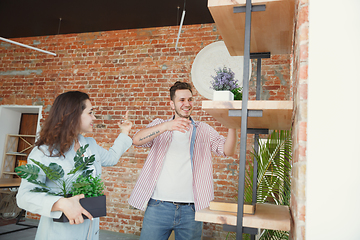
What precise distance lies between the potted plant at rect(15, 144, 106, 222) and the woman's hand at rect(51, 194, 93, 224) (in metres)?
0.03

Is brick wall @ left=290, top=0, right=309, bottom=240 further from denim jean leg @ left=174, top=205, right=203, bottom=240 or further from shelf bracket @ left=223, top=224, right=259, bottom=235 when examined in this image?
denim jean leg @ left=174, top=205, right=203, bottom=240

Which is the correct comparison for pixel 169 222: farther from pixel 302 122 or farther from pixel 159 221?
pixel 302 122

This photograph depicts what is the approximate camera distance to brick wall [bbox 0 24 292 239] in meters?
3.99

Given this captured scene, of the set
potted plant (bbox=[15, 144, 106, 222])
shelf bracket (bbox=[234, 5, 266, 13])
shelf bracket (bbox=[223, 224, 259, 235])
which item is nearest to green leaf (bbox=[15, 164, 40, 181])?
potted plant (bbox=[15, 144, 106, 222])

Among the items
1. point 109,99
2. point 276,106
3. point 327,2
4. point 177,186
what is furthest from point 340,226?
point 109,99

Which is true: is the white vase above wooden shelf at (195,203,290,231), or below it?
above

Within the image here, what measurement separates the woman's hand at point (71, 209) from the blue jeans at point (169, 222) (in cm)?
79

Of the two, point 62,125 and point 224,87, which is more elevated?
point 224,87

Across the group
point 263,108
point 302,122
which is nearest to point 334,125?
point 302,122

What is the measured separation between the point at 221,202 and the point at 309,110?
0.58 metres

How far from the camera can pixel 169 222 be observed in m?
2.02

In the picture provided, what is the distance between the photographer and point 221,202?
124 centimetres

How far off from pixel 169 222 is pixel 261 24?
1.47 m

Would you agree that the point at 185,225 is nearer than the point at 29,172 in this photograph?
No
